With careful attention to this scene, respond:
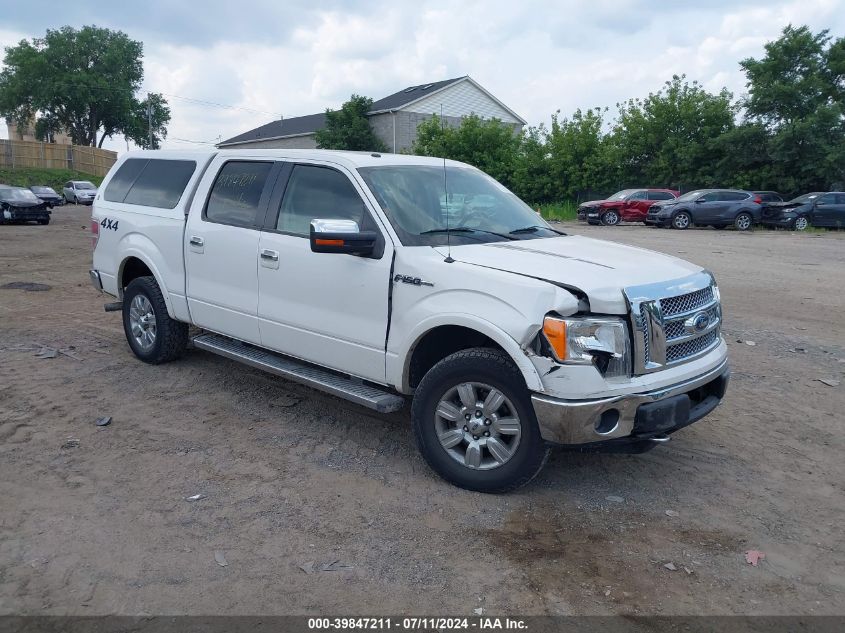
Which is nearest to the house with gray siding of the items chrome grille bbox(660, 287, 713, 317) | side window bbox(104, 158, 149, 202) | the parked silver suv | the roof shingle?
the roof shingle

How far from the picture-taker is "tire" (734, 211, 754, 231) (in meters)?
26.6

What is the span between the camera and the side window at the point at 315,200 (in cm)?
489

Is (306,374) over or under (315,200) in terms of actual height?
under

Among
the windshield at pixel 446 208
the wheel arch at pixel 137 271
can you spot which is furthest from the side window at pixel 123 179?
the windshield at pixel 446 208

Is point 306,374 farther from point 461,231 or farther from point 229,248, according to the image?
point 461,231

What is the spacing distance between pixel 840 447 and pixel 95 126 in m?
70.8

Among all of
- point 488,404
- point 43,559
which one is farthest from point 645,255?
point 43,559

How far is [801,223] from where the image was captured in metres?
26.6

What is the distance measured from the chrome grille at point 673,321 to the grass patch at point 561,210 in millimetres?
28058

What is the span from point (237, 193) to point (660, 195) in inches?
1046

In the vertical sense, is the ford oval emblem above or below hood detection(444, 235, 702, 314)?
below

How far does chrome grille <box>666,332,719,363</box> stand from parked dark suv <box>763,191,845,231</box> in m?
25.1

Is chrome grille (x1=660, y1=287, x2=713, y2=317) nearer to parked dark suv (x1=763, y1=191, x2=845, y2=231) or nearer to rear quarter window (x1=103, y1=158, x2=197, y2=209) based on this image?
rear quarter window (x1=103, y1=158, x2=197, y2=209)

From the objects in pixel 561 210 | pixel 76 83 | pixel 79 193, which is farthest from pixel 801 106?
pixel 76 83
